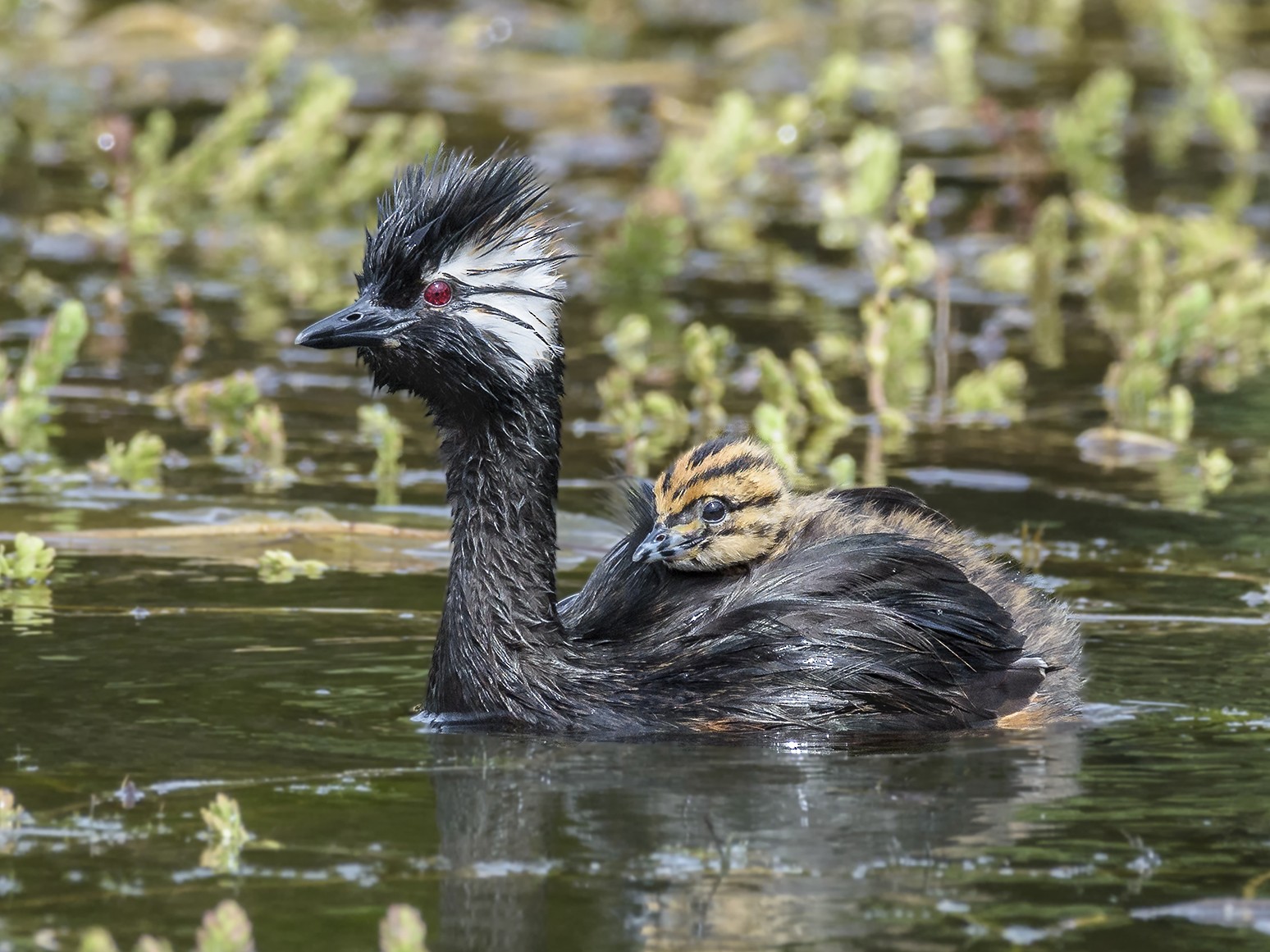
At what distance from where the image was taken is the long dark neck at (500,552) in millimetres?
7453

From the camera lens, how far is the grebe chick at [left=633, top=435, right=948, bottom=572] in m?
7.63

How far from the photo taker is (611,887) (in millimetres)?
5680

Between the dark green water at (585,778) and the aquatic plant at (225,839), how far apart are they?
2.4 inches

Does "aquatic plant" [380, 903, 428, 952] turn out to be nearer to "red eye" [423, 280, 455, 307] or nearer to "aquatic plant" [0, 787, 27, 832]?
"aquatic plant" [0, 787, 27, 832]

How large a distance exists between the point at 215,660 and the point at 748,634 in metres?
1.92

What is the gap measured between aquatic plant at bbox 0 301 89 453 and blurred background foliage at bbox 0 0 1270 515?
2 cm

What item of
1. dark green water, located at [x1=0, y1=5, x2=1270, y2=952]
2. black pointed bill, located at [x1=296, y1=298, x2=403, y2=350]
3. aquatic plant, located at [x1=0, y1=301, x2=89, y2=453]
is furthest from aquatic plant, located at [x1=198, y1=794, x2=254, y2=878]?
aquatic plant, located at [x1=0, y1=301, x2=89, y2=453]

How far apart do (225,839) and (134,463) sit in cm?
470

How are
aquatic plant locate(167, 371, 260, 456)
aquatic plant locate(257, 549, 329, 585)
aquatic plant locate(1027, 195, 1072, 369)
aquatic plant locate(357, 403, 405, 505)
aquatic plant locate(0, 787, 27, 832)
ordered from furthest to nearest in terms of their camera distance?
aquatic plant locate(1027, 195, 1072, 369)
aquatic plant locate(167, 371, 260, 456)
aquatic plant locate(357, 403, 405, 505)
aquatic plant locate(257, 549, 329, 585)
aquatic plant locate(0, 787, 27, 832)

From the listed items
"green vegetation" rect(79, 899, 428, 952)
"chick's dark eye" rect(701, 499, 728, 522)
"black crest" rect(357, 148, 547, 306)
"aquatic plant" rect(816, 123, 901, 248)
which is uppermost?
"aquatic plant" rect(816, 123, 901, 248)

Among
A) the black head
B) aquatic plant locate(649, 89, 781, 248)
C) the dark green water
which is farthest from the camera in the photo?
aquatic plant locate(649, 89, 781, 248)

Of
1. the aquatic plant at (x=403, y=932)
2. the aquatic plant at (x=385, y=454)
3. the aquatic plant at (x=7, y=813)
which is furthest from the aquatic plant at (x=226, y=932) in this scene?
the aquatic plant at (x=385, y=454)

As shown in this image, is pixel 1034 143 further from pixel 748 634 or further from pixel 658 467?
pixel 748 634

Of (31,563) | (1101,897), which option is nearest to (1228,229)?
(31,563)
